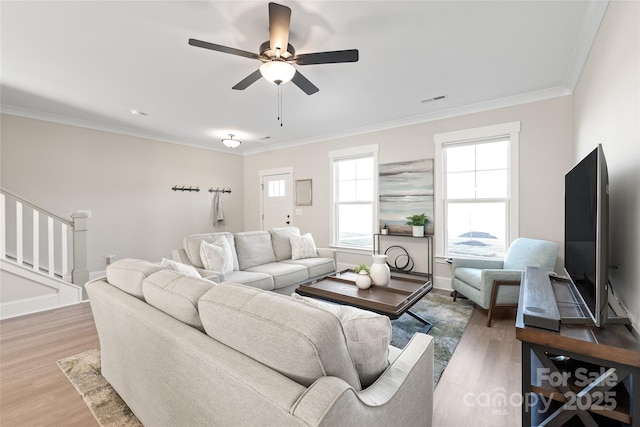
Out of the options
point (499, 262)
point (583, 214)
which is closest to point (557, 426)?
point (583, 214)

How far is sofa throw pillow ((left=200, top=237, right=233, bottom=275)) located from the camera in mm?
3043

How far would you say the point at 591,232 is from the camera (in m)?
1.39

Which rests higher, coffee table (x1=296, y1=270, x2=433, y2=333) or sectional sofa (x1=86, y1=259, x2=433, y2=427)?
sectional sofa (x1=86, y1=259, x2=433, y2=427)

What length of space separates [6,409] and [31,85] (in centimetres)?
345

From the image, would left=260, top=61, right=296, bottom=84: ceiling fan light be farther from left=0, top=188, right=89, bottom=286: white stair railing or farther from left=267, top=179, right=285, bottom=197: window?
left=267, top=179, right=285, bottom=197: window

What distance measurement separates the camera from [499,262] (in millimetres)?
3469

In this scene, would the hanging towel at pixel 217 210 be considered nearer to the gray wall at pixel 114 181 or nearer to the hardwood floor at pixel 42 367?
the gray wall at pixel 114 181

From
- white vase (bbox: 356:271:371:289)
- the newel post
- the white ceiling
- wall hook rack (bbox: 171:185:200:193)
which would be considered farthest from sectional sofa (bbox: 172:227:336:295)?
wall hook rack (bbox: 171:185:200:193)

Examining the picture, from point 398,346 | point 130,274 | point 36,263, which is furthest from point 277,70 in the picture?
point 36,263

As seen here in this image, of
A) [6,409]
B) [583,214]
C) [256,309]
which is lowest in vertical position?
[6,409]

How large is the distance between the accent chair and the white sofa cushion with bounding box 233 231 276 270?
2.52 m

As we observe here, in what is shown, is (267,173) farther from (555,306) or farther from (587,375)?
(587,375)

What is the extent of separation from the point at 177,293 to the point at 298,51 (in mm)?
2325

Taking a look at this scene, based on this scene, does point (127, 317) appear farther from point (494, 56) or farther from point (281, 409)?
point (494, 56)
